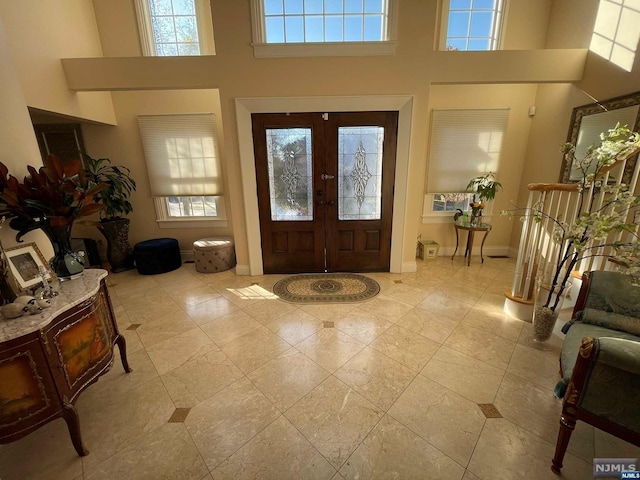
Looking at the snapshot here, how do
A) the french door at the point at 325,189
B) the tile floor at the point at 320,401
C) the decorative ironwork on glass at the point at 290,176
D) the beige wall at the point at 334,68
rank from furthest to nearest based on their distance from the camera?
1. the decorative ironwork on glass at the point at 290,176
2. the french door at the point at 325,189
3. the beige wall at the point at 334,68
4. the tile floor at the point at 320,401

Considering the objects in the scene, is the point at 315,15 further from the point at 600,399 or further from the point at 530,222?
the point at 600,399

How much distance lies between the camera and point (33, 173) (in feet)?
5.26

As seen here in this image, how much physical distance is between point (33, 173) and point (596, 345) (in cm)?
315

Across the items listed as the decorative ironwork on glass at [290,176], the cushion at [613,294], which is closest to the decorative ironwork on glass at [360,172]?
the decorative ironwork on glass at [290,176]

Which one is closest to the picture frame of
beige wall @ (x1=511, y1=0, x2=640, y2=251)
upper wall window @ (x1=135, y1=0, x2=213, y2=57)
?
upper wall window @ (x1=135, y1=0, x2=213, y2=57)

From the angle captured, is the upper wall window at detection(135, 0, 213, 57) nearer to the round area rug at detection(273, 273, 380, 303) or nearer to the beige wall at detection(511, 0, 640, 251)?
Answer: the round area rug at detection(273, 273, 380, 303)

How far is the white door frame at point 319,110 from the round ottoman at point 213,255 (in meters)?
0.60

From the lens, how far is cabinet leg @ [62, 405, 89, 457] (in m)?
1.39

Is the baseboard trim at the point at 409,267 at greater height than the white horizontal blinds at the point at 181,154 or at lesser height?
lesser

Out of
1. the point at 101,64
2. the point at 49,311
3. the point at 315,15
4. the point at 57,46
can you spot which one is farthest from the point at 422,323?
the point at 57,46

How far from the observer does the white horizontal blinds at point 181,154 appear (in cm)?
391

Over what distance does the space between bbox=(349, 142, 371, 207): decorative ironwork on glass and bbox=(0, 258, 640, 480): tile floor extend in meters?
1.50

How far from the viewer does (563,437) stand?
1288 millimetres

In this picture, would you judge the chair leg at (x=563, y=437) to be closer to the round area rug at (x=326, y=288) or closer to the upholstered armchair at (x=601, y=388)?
the upholstered armchair at (x=601, y=388)
